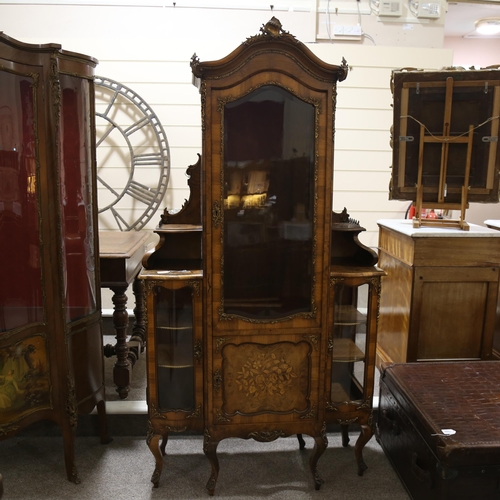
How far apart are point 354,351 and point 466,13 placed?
3210mm

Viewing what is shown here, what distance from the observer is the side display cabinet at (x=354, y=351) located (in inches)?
79.9

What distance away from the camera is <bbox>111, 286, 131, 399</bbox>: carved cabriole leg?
2.49 m

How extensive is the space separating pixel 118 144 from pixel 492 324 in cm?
255

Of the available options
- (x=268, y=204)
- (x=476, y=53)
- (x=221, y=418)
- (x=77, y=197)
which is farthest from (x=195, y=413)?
(x=476, y=53)

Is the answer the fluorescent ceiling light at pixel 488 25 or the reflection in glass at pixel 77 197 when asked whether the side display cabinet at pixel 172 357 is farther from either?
the fluorescent ceiling light at pixel 488 25

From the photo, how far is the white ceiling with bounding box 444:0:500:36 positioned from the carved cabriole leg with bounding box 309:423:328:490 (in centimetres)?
321

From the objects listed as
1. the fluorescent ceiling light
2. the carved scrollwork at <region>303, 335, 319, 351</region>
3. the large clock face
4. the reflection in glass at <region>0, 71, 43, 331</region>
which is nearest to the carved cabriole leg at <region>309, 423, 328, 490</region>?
Result: the carved scrollwork at <region>303, 335, 319, 351</region>

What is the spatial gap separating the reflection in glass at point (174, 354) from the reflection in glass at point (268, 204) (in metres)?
0.23

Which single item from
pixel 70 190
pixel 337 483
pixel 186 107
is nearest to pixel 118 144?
pixel 186 107

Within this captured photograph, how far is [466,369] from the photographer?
220cm

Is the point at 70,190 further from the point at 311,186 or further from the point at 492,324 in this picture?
the point at 492,324

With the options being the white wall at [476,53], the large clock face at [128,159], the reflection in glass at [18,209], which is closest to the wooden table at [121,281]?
the reflection in glass at [18,209]

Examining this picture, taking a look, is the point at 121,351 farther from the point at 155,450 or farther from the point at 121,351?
the point at 155,450

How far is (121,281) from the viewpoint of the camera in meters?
2.41
